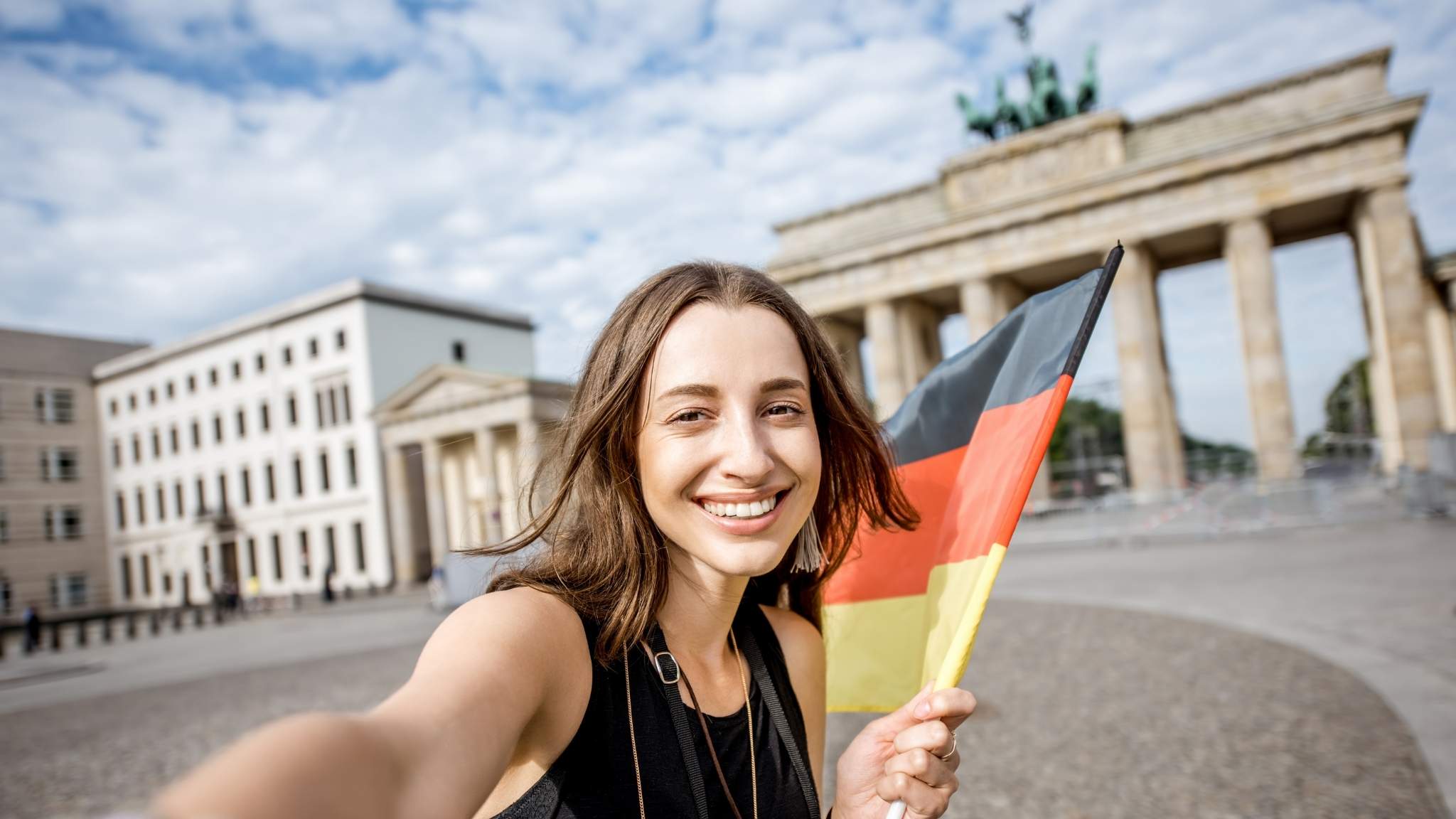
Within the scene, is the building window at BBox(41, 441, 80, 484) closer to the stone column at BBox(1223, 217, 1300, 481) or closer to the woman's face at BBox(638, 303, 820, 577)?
the stone column at BBox(1223, 217, 1300, 481)

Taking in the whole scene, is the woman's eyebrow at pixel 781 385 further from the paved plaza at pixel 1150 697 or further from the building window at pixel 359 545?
the building window at pixel 359 545

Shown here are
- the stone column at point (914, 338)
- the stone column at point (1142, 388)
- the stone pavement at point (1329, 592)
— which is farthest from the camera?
the stone column at point (914, 338)

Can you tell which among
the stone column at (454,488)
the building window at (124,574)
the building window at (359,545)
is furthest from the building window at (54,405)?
the stone column at (454,488)

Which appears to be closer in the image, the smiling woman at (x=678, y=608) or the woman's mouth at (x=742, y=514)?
the smiling woman at (x=678, y=608)

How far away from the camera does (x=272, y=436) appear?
52.8 m

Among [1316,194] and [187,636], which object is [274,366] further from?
[1316,194]

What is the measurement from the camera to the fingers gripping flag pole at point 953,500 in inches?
72.9

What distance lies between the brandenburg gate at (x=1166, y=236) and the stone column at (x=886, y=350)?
76 mm

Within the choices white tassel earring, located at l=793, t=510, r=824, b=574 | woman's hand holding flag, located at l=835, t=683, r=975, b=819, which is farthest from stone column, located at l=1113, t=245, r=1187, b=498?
woman's hand holding flag, located at l=835, t=683, r=975, b=819

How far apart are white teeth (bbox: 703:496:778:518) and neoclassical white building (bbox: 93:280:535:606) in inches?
1985

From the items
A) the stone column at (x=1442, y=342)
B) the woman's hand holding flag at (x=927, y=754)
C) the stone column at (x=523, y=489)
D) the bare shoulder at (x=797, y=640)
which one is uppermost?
the stone column at (x=1442, y=342)

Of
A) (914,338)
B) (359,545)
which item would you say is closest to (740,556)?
(914,338)

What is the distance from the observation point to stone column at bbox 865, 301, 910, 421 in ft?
125

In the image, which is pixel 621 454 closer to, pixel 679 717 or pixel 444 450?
pixel 679 717
